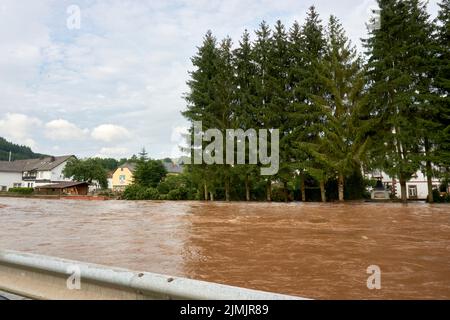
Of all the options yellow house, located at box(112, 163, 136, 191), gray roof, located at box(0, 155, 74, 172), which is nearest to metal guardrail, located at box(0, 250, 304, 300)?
gray roof, located at box(0, 155, 74, 172)

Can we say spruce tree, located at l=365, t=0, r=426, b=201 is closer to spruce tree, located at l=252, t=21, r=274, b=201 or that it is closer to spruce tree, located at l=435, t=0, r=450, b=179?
spruce tree, located at l=435, t=0, r=450, b=179

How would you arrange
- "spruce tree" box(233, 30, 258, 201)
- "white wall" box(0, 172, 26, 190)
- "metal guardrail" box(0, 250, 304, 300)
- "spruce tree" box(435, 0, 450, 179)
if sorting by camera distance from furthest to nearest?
"white wall" box(0, 172, 26, 190) < "spruce tree" box(233, 30, 258, 201) < "spruce tree" box(435, 0, 450, 179) < "metal guardrail" box(0, 250, 304, 300)

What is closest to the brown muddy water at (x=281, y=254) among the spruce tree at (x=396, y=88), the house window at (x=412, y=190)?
the spruce tree at (x=396, y=88)

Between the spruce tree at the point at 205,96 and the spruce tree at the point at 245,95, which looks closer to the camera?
the spruce tree at the point at 245,95

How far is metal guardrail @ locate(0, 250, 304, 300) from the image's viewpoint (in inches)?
72.8

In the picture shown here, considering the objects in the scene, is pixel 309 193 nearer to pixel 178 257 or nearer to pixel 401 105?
pixel 401 105

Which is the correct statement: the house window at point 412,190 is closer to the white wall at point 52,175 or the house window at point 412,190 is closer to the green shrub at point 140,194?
the green shrub at point 140,194

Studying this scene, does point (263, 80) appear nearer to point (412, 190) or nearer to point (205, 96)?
point (205, 96)

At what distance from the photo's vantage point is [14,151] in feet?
417

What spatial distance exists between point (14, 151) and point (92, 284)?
148 metres

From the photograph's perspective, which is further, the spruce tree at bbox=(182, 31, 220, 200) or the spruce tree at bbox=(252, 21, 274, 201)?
the spruce tree at bbox=(182, 31, 220, 200)

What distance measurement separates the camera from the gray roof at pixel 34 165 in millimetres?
66188

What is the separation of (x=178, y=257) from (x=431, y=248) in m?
3.66
